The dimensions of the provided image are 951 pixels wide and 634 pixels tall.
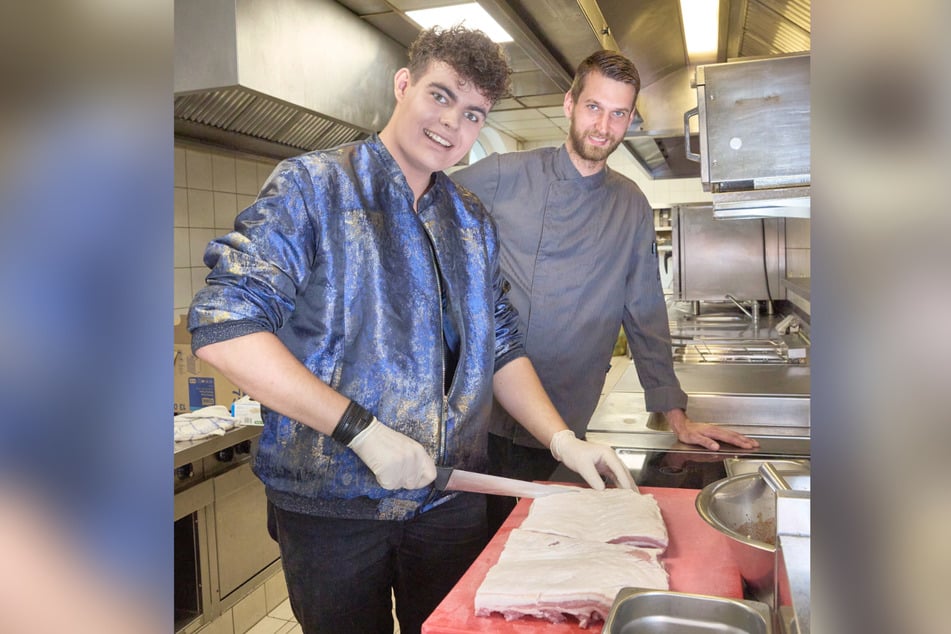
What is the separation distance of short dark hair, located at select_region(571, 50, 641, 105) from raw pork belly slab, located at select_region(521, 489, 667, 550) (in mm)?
1124

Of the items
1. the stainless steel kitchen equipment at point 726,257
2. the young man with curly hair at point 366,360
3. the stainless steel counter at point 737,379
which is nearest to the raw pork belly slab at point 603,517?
the young man with curly hair at point 366,360

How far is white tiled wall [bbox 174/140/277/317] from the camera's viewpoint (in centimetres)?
252

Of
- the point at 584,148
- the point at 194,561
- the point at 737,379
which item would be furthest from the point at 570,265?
the point at 194,561

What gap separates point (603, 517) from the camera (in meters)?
1.08

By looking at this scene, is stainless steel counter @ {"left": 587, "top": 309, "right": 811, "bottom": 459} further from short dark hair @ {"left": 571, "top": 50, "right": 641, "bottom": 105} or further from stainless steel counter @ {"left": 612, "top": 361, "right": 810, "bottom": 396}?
short dark hair @ {"left": 571, "top": 50, "right": 641, "bottom": 105}

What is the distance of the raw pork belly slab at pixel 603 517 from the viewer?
996 millimetres

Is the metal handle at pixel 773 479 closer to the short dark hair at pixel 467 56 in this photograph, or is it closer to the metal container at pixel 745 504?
the metal container at pixel 745 504

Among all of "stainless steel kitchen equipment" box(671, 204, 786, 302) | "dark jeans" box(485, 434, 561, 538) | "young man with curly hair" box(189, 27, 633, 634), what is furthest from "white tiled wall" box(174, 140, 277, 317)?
"stainless steel kitchen equipment" box(671, 204, 786, 302)

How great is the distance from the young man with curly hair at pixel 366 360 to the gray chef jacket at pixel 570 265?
2.28 ft

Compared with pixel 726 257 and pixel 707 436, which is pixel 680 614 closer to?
pixel 707 436

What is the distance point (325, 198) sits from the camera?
116 centimetres

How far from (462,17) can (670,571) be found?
5.64 feet

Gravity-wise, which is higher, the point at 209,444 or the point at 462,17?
the point at 462,17
